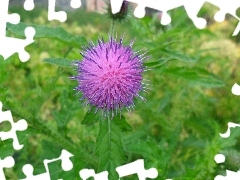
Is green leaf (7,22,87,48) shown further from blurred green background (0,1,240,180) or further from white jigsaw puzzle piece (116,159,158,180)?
white jigsaw puzzle piece (116,159,158,180)

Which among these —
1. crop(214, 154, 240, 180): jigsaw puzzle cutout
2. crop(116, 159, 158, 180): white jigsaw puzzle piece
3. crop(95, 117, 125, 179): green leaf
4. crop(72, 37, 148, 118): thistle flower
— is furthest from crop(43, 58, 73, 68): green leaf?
crop(214, 154, 240, 180): jigsaw puzzle cutout

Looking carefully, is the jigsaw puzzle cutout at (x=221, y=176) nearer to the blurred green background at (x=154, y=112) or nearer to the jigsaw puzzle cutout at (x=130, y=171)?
the blurred green background at (x=154, y=112)

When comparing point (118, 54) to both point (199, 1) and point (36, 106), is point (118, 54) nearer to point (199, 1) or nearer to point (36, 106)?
point (36, 106)

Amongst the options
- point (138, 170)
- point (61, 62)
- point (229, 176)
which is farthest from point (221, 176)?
point (61, 62)

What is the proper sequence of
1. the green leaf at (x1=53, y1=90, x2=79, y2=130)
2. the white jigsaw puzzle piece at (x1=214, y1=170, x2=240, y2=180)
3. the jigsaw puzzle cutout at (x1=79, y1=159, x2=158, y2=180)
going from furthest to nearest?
1. the green leaf at (x1=53, y1=90, x2=79, y2=130)
2. the white jigsaw puzzle piece at (x1=214, y1=170, x2=240, y2=180)
3. the jigsaw puzzle cutout at (x1=79, y1=159, x2=158, y2=180)

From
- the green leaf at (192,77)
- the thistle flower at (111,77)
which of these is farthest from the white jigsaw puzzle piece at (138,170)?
the green leaf at (192,77)

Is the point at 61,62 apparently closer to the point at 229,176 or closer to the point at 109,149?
the point at 109,149
